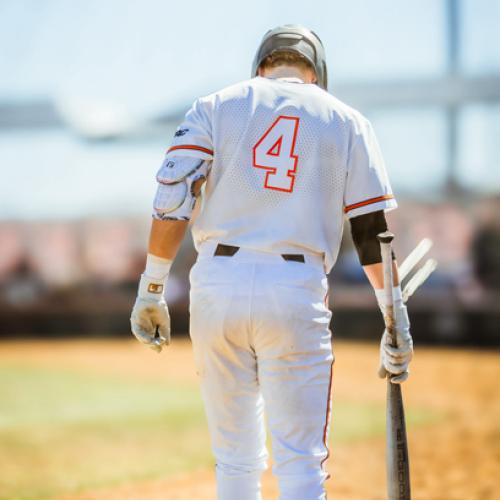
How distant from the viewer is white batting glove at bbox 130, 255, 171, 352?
8.98ft

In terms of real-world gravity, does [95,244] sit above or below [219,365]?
below

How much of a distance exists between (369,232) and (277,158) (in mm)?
407

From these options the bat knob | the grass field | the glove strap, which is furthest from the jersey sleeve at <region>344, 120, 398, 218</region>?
the grass field

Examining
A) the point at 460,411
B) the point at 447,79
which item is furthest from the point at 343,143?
the point at 447,79

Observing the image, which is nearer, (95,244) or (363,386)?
(363,386)

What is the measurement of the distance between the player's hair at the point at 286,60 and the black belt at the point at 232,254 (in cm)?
67

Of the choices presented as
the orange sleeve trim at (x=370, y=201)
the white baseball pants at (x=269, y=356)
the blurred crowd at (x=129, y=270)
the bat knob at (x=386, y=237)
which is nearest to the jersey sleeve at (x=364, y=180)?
the orange sleeve trim at (x=370, y=201)

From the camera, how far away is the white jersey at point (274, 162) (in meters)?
2.59

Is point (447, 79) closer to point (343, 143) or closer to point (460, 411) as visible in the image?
point (460, 411)

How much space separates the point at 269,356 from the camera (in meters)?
2.58

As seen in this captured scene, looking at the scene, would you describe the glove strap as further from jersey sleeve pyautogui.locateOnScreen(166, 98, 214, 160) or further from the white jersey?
jersey sleeve pyautogui.locateOnScreen(166, 98, 214, 160)

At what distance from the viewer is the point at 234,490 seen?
8.87ft

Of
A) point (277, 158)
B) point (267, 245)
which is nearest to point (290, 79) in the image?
point (277, 158)

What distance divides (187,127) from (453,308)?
14.5m
